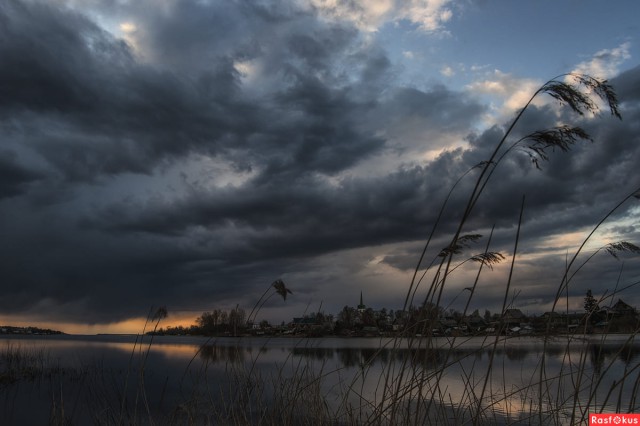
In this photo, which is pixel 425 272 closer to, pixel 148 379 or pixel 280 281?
pixel 280 281

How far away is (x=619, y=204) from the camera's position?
10.0ft

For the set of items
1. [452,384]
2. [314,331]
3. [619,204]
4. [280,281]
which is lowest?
[452,384]

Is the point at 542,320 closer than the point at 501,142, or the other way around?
the point at 501,142

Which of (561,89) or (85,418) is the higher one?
(561,89)

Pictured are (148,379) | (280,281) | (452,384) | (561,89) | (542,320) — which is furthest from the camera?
(148,379)

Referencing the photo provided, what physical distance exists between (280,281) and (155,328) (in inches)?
65.0

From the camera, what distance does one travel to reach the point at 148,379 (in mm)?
29766

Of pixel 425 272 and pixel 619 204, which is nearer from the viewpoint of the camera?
pixel 619 204

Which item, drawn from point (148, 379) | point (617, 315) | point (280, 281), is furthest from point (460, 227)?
point (148, 379)

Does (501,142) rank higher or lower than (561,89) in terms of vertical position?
lower

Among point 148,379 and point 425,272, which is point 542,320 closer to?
point 425,272

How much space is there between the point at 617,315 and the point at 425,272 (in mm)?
2401

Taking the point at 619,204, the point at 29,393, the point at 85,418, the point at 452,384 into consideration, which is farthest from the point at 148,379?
the point at 619,204

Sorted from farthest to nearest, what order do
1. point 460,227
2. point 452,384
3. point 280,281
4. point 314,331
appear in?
point 452,384 → point 314,331 → point 280,281 → point 460,227
